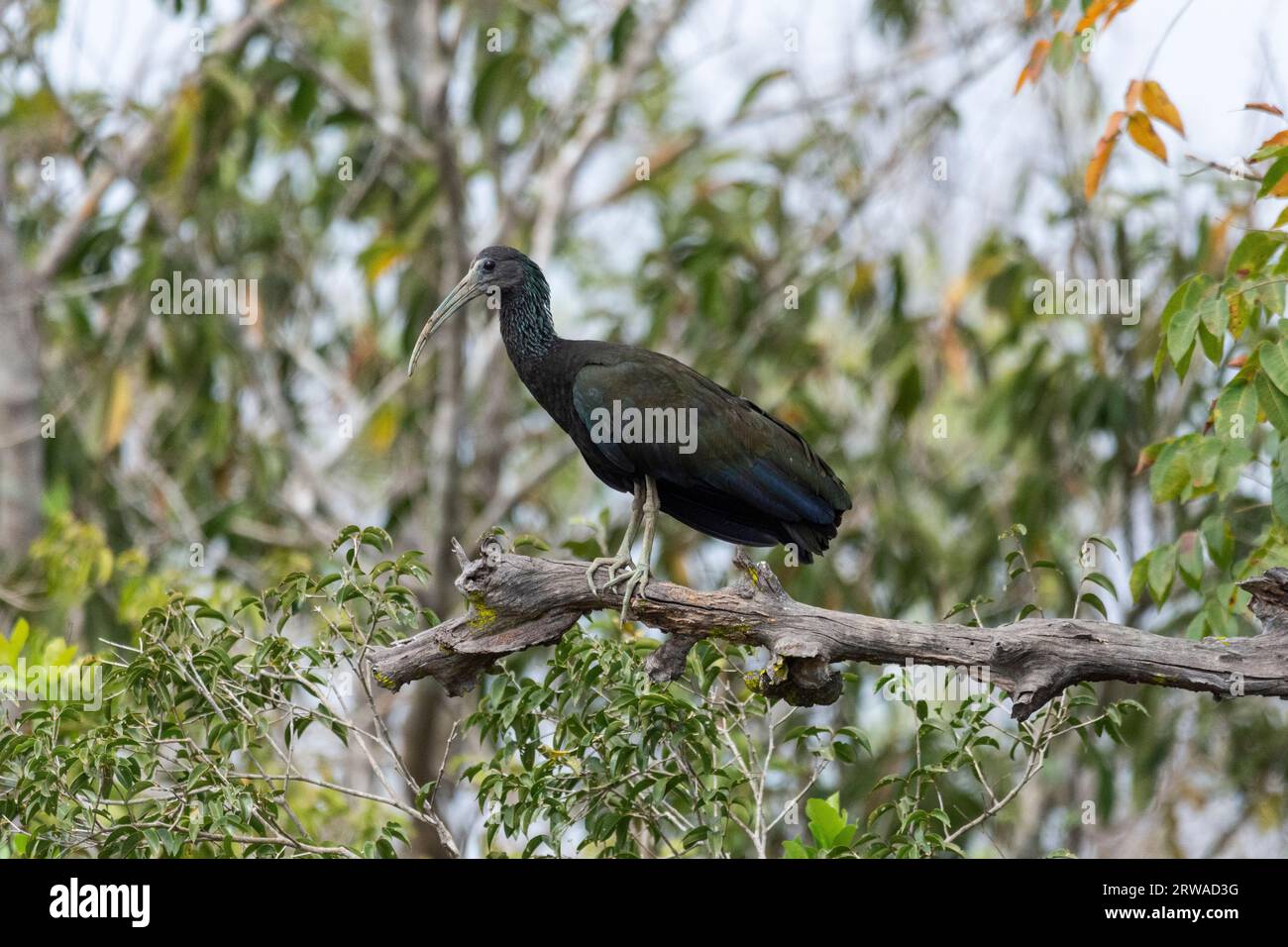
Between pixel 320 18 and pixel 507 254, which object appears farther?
pixel 320 18

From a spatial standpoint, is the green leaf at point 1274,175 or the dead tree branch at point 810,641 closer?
the dead tree branch at point 810,641

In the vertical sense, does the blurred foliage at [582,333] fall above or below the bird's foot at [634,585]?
above

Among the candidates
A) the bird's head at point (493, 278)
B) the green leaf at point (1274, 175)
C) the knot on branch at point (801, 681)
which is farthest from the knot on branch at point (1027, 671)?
the bird's head at point (493, 278)

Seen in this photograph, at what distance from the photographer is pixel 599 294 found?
52.5 feet

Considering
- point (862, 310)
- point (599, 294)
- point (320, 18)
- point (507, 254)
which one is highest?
point (320, 18)

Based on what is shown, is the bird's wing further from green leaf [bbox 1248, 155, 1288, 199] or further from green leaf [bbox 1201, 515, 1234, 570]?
green leaf [bbox 1248, 155, 1288, 199]

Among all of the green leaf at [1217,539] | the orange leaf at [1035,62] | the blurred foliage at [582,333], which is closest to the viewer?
the green leaf at [1217,539]

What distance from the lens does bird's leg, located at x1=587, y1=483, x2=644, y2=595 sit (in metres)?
4.90

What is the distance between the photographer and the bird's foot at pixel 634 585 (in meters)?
4.90

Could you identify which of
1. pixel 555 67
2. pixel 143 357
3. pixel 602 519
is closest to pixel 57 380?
pixel 143 357

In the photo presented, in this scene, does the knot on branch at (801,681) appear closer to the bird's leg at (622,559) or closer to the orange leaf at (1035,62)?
the bird's leg at (622,559)
